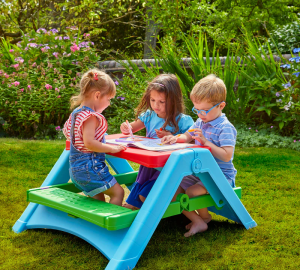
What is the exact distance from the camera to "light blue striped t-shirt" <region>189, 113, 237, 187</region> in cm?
233

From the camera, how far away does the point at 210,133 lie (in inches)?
95.5

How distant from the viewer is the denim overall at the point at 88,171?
2242mm

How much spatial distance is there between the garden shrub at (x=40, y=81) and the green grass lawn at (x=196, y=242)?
7.65ft

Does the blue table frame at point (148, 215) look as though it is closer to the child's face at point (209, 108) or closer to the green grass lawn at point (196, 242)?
the green grass lawn at point (196, 242)

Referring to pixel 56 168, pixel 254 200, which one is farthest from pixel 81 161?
pixel 254 200

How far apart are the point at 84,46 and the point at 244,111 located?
9.56 feet

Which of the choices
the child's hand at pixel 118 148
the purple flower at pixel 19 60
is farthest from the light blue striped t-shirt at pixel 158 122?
the purple flower at pixel 19 60

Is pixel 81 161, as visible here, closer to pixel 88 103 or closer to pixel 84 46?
pixel 88 103

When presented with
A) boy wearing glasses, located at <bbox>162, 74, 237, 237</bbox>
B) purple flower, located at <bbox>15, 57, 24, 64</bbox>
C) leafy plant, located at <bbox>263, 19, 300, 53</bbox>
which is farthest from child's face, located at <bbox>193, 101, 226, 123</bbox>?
leafy plant, located at <bbox>263, 19, 300, 53</bbox>

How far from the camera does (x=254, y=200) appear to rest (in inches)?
A: 121

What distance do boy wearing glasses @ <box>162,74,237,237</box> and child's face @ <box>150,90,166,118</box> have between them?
0.30m

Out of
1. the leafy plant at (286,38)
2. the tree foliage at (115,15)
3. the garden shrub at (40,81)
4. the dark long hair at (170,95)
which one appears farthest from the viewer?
the tree foliage at (115,15)

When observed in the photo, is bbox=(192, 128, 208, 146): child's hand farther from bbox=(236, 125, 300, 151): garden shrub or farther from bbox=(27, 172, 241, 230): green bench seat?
bbox=(236, 125, 300, 151): garden shrub

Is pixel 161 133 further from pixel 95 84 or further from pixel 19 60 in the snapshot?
pixel 19 60
